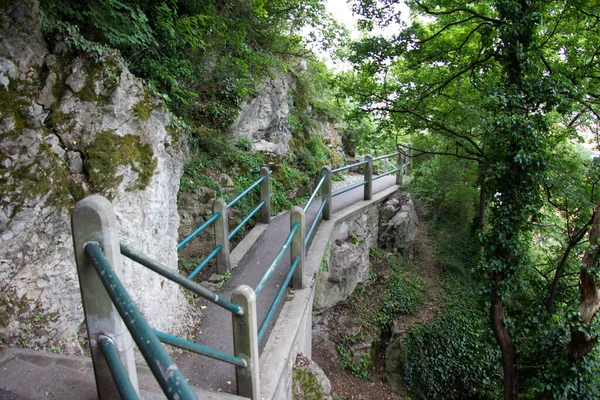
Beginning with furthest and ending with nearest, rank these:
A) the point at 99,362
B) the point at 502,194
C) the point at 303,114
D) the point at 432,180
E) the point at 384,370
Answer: the point at 432,180
the point at 303,114
the point at 384,370
the point at 502,194
the point at 99,362

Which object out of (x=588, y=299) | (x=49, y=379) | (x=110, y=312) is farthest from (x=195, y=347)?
(x=588, y=299)

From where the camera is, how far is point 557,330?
5.58 meters

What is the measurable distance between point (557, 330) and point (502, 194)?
2.40m

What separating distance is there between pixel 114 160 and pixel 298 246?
7.04ft

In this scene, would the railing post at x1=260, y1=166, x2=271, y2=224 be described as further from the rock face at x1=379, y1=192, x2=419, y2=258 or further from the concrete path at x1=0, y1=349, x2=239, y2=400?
the concrete path at x1=0, y1=349, x2=239, y2=400

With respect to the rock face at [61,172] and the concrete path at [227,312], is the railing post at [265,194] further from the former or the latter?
the rock face at [61,172]

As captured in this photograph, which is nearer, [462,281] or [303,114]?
[462,281]

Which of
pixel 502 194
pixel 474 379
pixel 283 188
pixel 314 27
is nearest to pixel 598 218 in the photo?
→ pixel 502 194

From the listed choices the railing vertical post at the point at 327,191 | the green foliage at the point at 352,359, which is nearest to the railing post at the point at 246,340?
the railing vertical post at the point at 327,191

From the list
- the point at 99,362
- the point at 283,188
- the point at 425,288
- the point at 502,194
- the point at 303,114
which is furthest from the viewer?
the point at 303,114

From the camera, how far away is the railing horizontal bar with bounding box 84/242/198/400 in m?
0.99

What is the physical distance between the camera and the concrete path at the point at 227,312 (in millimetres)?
2816

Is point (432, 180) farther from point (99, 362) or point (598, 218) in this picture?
point (99, 362)

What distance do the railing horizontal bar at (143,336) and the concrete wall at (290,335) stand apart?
5.69 ft
